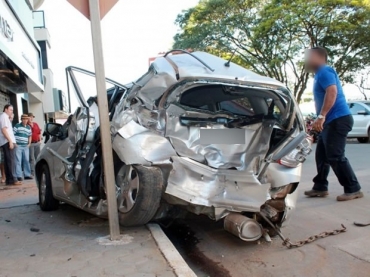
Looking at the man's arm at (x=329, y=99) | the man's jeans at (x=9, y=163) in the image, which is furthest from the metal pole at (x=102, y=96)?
the man's jeans at (x=9, y=163)

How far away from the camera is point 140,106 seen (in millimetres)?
3697

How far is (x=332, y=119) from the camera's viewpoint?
5.18 m

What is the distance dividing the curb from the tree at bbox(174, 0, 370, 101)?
58.4 feet

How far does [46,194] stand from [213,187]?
2.81 meters

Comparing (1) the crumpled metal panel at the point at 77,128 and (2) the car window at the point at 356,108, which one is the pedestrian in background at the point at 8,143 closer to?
(1) the crumpled metal panel at the point at 77,128

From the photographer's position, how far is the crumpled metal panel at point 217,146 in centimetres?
369

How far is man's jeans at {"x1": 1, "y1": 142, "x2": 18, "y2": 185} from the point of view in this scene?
8.17 m

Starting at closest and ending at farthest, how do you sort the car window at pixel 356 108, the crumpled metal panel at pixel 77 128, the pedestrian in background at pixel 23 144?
1. the crumpled metal panel at pixel 77 128
2. the pedestrian in background at pixel 23 144
3. the car window at pixel 356 108

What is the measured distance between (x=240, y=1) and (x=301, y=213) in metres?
18.7

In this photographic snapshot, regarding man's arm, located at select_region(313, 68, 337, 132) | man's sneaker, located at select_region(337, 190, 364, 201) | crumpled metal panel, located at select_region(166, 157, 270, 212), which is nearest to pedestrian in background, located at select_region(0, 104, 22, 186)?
crumpled metal panel, located at select_region(166, 157, 270, 212)

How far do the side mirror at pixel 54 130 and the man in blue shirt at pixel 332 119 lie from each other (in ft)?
10.9

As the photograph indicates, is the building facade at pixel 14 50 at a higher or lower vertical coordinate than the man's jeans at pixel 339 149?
higher

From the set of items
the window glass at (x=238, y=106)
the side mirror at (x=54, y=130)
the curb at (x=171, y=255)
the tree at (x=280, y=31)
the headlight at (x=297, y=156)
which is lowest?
the curb at (x=171, y=255)

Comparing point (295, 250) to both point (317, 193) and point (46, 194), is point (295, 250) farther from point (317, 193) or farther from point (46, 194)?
point (46, 194)
